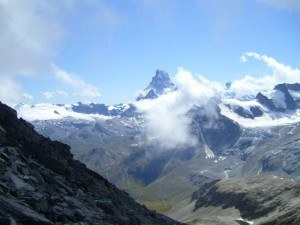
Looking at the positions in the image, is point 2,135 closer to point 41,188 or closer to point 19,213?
point 41,188

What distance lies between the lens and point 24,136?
61094mm

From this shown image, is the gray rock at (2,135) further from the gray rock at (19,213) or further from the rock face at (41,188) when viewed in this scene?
the gray rock at (19,213)

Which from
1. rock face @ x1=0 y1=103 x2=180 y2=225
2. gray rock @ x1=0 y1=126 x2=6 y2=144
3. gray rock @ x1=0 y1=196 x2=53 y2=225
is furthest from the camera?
gray rock @ x1=0 y1=126 x2=6 y2=144

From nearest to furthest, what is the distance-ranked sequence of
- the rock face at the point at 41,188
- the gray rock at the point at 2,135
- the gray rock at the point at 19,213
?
the gray rock at the point at 19,213 < the rock face at the point at 41,188 < the gray rock at the point at 2,135

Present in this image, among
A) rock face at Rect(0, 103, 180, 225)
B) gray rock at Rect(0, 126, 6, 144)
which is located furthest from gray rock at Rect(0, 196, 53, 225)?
gray rock at Rect(0, 126, 6, 144)

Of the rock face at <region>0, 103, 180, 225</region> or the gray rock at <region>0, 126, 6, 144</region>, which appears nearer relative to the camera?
the rock face at <region>0, 103, 180, 225</region>

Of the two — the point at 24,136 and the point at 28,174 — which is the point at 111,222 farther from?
the point at 24,136

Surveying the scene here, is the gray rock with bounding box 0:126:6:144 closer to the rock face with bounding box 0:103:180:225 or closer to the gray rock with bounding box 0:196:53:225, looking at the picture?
the rock face with bounding box 0:103:180:225

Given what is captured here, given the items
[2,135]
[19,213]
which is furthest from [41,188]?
[19,213]

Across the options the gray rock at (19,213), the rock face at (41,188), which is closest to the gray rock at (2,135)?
the rock face at (41,188)

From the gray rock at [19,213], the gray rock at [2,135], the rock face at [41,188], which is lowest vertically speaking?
the gray rock at [19,213]

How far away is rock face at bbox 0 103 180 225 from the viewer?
3277cm

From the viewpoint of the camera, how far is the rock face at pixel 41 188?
3277cm

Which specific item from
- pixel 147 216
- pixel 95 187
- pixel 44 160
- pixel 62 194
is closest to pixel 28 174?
pixel 62 194
